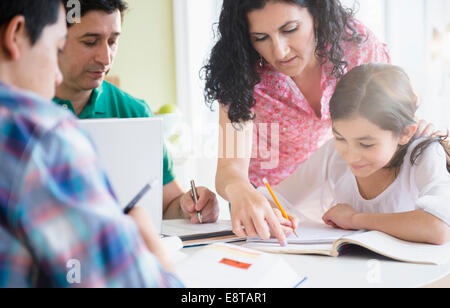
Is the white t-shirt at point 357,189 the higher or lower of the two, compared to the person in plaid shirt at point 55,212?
lower

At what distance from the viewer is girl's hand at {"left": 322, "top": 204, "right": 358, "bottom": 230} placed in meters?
0.93

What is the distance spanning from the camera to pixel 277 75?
127 cm

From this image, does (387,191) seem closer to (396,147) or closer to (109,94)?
(396,147)

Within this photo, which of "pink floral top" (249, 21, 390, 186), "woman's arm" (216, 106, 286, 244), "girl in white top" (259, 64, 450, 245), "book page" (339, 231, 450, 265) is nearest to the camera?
"book page" (339, 231, 450, 265)

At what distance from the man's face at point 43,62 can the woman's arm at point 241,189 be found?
0.48 metres

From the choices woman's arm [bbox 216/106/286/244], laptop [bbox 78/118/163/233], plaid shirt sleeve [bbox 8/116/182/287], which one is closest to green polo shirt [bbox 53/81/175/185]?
woman's arm [bbox 216/106/286/244]

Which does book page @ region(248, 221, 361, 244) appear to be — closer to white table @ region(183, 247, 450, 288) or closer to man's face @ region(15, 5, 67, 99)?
white table @ region(183, 247, 450, 288)

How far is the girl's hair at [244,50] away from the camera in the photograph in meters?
1.13

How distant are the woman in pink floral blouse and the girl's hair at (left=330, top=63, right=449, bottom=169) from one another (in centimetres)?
15

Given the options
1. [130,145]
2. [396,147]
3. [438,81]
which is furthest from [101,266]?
[438,81]

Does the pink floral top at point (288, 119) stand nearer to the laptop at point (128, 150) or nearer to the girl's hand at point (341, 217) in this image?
the girl's hand at point (341, 217)

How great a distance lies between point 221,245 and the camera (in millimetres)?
727

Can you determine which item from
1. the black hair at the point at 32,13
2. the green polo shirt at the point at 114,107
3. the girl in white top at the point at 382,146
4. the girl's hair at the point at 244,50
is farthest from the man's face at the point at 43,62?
the green polo shirt at the point at 114,107
